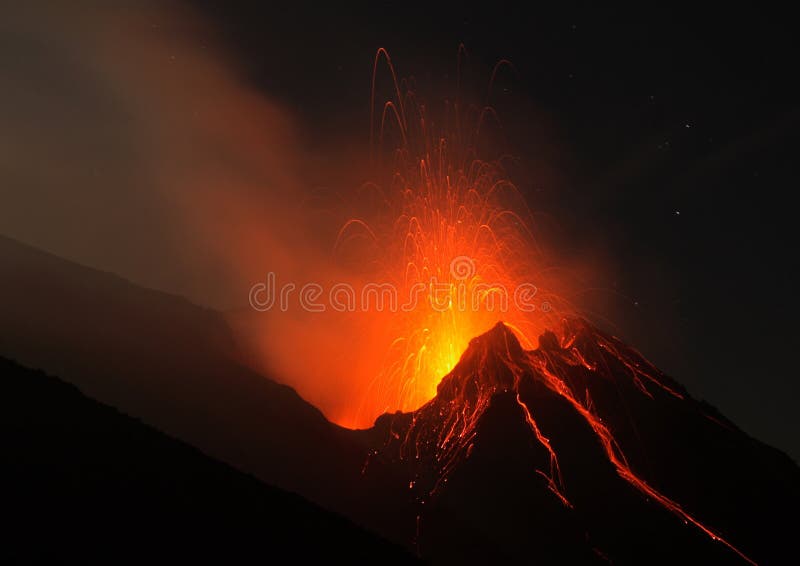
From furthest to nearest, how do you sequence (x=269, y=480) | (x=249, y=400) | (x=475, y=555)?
(x=249, y=400)
(x=269, y=480)
(x=475, y=555)

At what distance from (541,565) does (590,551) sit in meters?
3.25

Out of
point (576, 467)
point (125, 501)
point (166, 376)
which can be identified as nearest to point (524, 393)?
point (576, 467)

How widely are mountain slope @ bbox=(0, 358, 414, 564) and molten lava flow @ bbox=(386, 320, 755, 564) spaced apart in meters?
18.5

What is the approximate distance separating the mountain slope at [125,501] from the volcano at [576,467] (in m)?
12.3

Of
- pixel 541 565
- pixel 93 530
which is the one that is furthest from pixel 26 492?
pixel 541 565

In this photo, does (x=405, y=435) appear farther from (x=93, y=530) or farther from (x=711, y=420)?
(x=93, y=530)

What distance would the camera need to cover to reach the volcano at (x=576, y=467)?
28.4 m

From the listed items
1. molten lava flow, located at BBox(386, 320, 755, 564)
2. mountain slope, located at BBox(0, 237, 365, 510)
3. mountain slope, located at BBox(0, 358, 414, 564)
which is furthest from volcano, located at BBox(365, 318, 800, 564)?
mountain slope, located at BBox(0, 358, 414, 564)

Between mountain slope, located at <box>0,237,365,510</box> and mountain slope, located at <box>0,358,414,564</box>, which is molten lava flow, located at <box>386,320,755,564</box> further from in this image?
mountain slope, located at <box>0,358,414,564</box>

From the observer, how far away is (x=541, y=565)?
86.6ft

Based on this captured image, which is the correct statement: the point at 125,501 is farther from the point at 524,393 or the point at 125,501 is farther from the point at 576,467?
the point at 524,393

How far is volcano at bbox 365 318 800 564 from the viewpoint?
28.4m

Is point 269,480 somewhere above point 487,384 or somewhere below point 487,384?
below

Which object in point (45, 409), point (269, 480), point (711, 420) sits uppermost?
point (711, 420)
